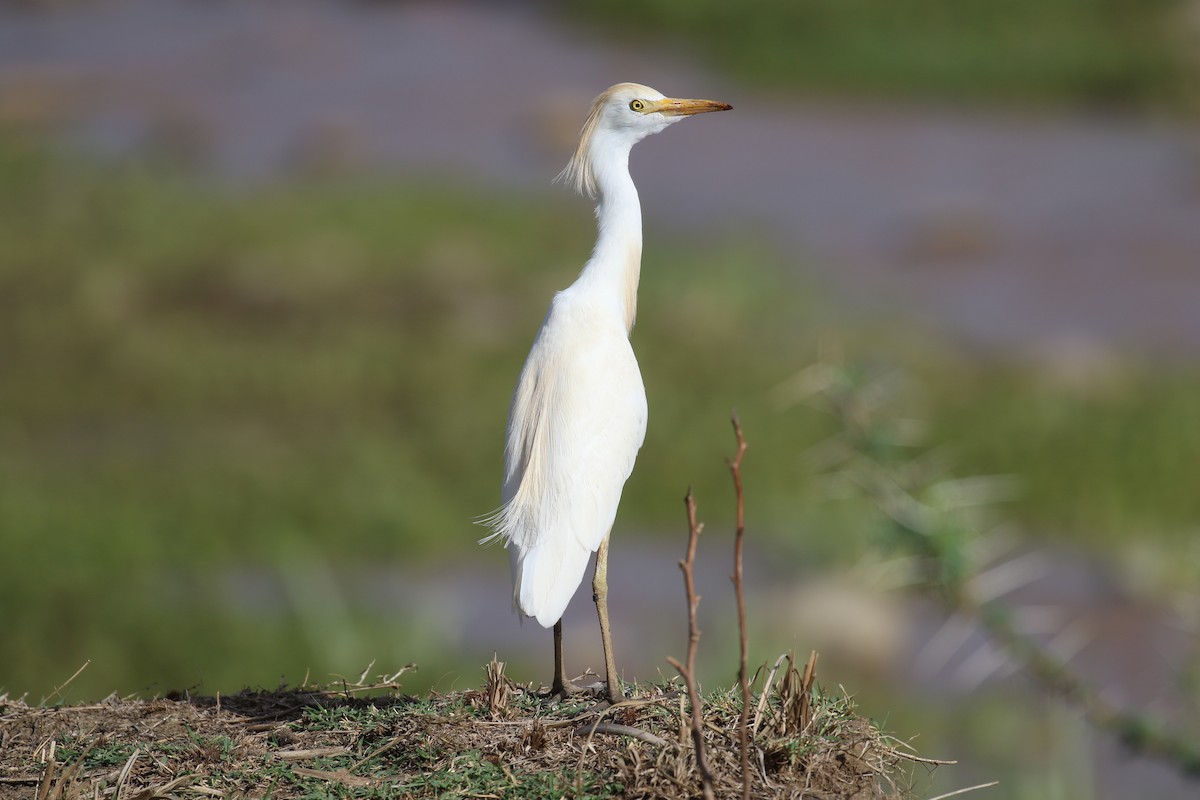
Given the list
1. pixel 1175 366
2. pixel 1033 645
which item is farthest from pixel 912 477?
pixel 1175 366

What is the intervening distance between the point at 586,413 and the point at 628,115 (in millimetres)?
634

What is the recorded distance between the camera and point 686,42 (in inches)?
687

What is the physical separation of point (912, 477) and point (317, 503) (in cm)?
535

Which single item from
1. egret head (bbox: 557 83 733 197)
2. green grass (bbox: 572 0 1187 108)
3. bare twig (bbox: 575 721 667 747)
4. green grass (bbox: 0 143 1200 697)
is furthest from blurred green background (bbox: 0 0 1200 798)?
green grass (bbox: 572 0 1187 108)

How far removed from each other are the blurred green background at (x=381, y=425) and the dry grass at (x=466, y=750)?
2.37 feet

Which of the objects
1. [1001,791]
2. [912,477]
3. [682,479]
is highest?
[912,477]

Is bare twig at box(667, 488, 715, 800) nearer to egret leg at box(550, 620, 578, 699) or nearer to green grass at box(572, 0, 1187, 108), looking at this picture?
egret leg at box(550, 620, 578, 699)

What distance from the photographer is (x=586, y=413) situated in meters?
2.76

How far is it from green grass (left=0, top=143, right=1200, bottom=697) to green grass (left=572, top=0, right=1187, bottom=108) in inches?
187

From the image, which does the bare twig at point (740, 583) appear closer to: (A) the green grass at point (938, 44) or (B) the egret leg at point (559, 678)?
(B) the egret leg at point (559, 678)

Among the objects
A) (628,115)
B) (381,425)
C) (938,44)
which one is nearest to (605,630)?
(628,115)

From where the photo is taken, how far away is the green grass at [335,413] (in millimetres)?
6496

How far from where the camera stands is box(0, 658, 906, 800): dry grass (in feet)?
7.55

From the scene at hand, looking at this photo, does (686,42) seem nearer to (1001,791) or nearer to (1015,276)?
(1015,276)
